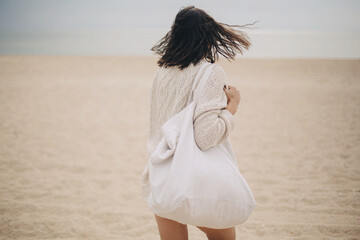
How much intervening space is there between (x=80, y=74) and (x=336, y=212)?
52.1 feet

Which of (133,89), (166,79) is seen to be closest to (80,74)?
(133,89)

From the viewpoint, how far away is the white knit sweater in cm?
139

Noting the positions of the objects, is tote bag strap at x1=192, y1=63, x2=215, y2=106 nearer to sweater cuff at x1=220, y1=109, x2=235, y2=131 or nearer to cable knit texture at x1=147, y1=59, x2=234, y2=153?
cable knit texture at x1=147, y1=59, x2=234, y2=153

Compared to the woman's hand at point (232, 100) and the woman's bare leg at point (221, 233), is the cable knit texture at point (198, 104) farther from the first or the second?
the woman's bare leg at point (221, 233)

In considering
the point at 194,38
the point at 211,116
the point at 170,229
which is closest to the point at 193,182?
the point at 211,116

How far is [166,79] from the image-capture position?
5.26 ft

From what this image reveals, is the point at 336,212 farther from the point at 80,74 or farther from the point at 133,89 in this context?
the point at 80,74

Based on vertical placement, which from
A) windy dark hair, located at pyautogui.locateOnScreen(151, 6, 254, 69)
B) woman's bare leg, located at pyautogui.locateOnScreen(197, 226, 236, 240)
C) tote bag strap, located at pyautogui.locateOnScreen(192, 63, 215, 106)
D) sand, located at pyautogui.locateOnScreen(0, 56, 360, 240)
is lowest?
sand, located at pyautogui.locateOnScreen(0, 56, 360, 240)

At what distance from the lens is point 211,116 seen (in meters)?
1.39

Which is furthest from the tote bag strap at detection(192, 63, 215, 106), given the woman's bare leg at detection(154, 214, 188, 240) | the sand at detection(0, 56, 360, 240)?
the sand at detection(0, 56, 360, 240)

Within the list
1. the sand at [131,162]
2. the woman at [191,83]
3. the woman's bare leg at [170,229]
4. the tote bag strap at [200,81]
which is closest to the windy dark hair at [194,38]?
the woman at [191,83]

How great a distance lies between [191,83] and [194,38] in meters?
0.25

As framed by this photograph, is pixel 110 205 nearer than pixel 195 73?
No

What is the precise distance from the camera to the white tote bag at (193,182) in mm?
1332
